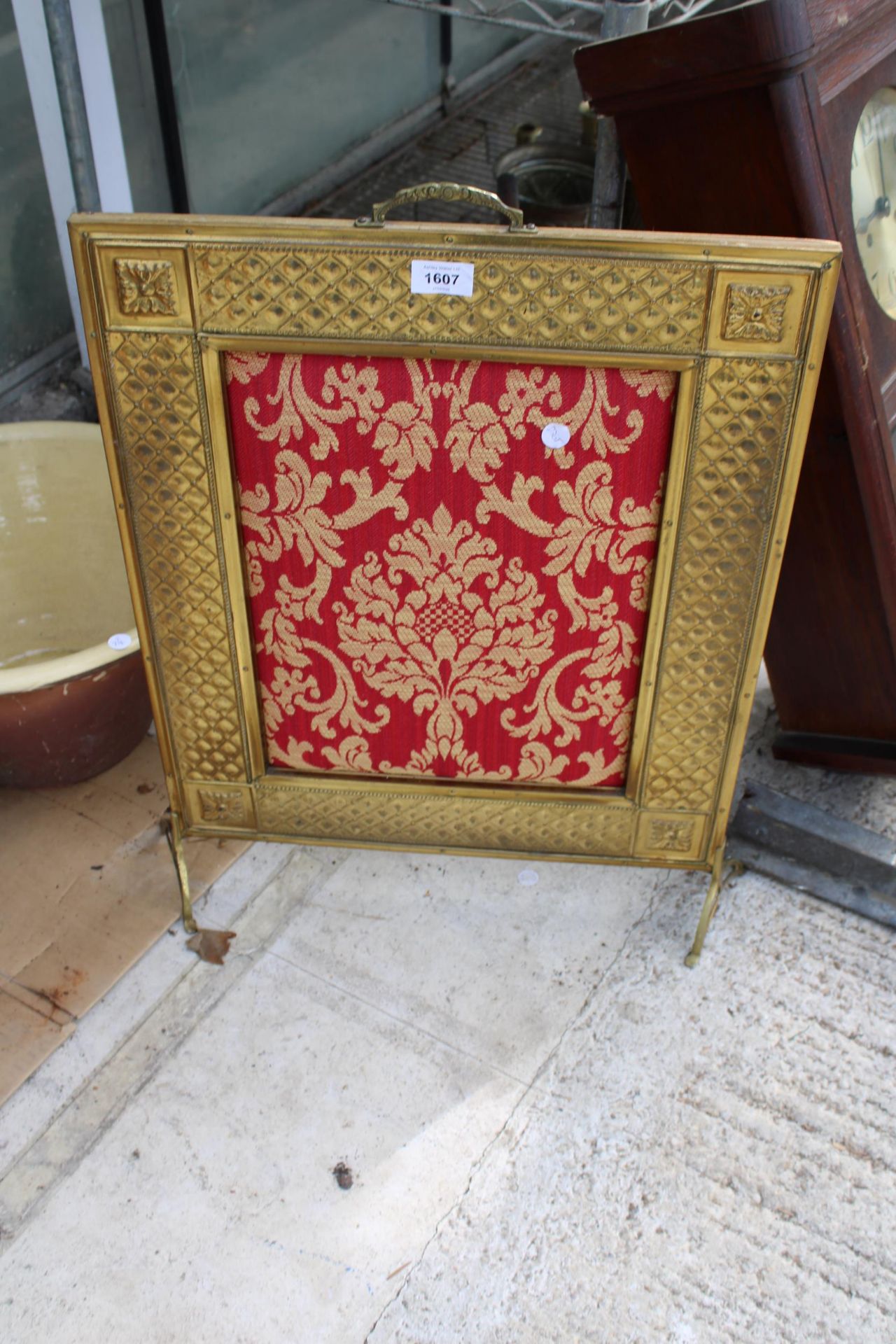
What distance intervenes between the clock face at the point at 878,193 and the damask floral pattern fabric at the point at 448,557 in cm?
60

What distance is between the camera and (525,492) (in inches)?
49.6

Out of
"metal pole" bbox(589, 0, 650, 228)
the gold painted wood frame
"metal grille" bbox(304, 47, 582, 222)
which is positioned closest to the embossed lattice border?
the gold painted wood frame

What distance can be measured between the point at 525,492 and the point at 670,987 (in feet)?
2.87

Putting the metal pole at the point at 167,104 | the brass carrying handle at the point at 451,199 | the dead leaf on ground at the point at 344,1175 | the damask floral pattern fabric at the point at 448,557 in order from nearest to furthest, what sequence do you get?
the brass carrying handle at the point at 451,199 → the damask floral pattern fabric at the point at 448,557 → the dead leaf on ground at the point at 344,1175 → the metal pole at the point at 167,104

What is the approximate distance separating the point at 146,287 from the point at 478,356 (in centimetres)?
38

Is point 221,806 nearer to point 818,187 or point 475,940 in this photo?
point 475,940

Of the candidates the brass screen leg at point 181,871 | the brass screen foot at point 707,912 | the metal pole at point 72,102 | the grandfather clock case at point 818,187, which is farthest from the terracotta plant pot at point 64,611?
the grandfather clock case at point 818,187

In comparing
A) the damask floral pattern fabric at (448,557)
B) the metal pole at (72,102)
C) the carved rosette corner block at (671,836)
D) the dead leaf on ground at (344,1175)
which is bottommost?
the dead leaf on ground at (344,1175)

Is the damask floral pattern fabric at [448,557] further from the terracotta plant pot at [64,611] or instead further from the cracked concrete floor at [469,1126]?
the terracotta plant pot at [64,611]

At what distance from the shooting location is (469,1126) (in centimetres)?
148

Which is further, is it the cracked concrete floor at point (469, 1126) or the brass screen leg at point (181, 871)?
the brass screen leg at point (181, 871)

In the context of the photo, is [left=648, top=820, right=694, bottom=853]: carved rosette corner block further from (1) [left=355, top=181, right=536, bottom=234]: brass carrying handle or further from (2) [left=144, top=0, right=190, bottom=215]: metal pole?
(2) [left=144, top=0, right=190, bottom=215]: metal pole

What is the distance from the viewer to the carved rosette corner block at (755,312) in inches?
44.1

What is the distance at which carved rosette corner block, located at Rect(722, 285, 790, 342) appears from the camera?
1.12 metres
